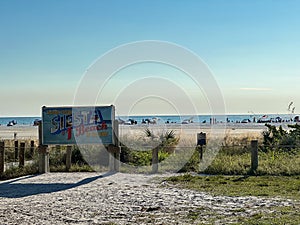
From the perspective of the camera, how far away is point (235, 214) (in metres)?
8.47

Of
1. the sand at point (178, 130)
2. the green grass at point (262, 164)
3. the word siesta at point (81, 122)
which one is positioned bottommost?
the green grass at point (262, 164)

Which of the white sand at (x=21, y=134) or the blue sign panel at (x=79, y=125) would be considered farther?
the white sand at (x=21, y=134)

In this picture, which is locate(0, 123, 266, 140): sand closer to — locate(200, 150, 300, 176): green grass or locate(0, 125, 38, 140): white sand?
locate(0, 125, 38, 140): white sand

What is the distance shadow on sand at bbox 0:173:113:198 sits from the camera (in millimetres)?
11826

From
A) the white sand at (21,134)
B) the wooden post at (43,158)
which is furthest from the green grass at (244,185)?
the white sand at (21,134)

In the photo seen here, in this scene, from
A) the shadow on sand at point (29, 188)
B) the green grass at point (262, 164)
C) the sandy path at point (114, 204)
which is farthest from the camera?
the green grass at point (262, 164)

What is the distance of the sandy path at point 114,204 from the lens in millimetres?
8461

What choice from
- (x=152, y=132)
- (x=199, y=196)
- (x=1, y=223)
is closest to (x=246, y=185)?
(x=199, y=196)

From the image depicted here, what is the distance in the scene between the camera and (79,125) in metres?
16.2

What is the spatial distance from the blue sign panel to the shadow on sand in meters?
2.05

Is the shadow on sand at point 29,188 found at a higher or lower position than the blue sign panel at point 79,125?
lower

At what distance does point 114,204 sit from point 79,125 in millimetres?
6634

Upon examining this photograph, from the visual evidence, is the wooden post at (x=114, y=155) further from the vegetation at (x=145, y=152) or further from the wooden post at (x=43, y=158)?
the wooden post at (x=43, y=158)

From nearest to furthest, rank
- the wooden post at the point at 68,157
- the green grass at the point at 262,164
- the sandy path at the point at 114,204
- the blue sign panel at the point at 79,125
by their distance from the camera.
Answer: the sandy path at the point at 114,204 < the green grass at the point at 262,164 < the blue sign panel at the point at 79,125 < the wooden post at the point at 68,157
